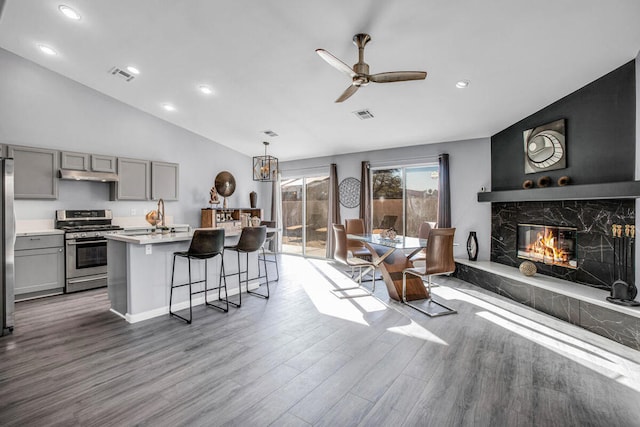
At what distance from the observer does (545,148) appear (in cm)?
416

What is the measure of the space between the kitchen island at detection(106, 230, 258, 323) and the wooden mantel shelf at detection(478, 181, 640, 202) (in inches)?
174

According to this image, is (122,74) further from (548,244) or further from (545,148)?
(548,244)

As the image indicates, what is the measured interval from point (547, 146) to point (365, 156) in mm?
3488

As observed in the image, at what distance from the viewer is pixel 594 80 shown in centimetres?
343

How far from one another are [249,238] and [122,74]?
3.31 metres

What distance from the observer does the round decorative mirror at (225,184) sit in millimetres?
7395

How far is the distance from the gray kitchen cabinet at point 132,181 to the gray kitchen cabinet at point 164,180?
95mm

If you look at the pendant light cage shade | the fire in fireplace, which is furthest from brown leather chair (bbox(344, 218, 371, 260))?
the fire in fireplace

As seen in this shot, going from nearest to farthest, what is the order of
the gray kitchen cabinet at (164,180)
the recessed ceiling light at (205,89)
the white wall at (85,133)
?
the white wall at (85,133), the recessed ceiling light at (205,89), the gray kitchen cabinet at (164,180)

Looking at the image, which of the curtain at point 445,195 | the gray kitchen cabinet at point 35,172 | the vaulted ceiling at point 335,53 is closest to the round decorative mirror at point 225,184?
the vaulted ceiling at point 335,53

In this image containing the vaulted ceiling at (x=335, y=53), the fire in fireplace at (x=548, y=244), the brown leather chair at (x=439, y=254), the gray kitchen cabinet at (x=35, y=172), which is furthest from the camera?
the gray kitchen cabinet at (x=35, y=172)

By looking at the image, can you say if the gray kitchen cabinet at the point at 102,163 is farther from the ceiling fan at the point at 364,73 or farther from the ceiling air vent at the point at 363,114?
the ceiling fan at the point at 364,73

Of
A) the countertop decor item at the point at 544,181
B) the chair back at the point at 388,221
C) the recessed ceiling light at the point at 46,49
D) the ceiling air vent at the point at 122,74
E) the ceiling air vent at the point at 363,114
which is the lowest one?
the chair back at the point at 388,221

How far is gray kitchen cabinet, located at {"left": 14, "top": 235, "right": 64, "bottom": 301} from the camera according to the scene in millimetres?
4262
